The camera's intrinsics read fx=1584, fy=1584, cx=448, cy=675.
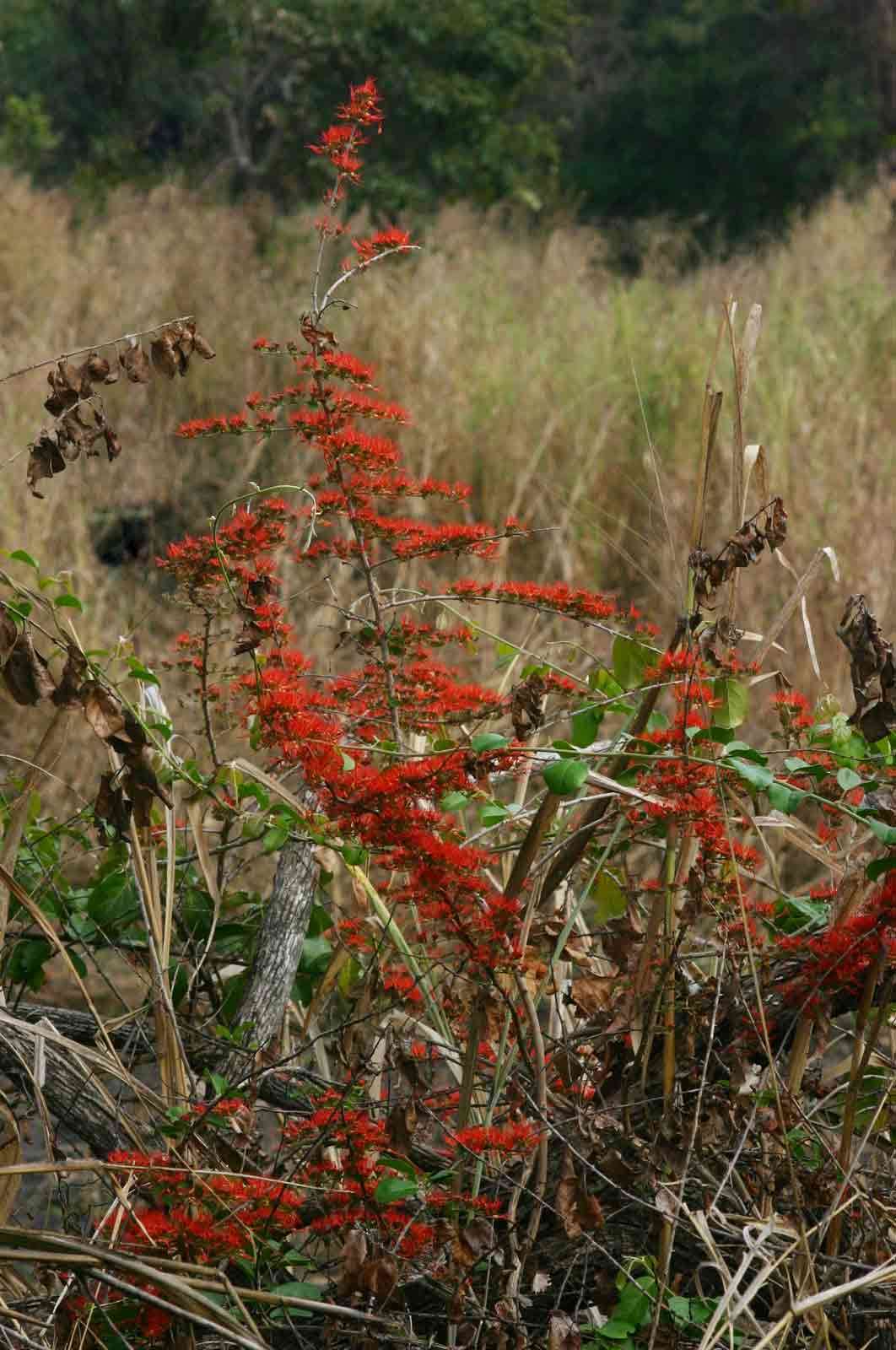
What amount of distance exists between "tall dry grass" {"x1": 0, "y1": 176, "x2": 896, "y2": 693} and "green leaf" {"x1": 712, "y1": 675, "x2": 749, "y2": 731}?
171cm

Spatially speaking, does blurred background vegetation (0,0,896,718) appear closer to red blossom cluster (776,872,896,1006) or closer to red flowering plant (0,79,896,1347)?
red flowering plant (0,79,896,1347)

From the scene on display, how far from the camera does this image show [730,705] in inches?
67.9

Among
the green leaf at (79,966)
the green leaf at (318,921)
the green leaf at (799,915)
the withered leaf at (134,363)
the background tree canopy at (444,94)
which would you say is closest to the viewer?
the withered leaf at (134,363)

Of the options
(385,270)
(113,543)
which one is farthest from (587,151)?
(113,543)

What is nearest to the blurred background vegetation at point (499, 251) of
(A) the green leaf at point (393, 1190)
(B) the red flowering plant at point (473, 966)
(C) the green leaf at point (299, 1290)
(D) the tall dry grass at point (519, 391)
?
(D) the tall dry grass at point (519, 391)

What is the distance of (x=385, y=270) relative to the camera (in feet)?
28.9

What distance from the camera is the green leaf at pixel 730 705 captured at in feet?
5.65

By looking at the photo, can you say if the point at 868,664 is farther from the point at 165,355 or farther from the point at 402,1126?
the point at 165,355

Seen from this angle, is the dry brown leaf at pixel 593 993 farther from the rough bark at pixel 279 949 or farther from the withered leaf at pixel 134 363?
the withered leaf at pixel 134 363

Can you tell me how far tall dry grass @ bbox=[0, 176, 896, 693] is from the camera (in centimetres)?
502

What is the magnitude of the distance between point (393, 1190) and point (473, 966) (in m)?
0.22

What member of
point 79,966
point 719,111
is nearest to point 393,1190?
point 79,966

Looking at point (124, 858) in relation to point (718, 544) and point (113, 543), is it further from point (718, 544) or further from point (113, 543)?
point (113, 543)

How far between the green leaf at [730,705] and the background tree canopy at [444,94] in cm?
1261
